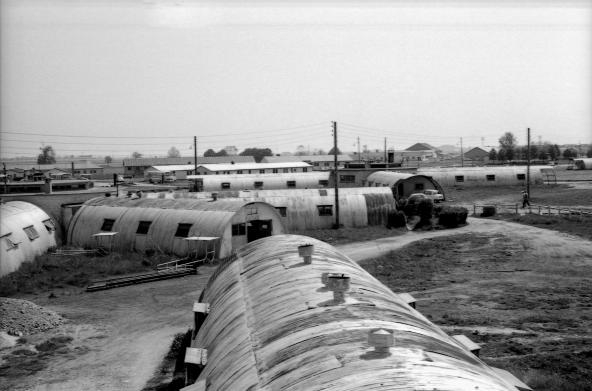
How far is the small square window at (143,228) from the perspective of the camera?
127 feet

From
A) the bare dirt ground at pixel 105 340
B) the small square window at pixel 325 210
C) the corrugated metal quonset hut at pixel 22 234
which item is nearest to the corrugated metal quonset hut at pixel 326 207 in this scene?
the small square window at pixel 325 210

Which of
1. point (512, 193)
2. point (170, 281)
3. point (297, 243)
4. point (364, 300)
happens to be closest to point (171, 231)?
point (170, 281)

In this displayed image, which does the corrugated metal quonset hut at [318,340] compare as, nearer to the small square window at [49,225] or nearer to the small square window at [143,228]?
the small square window at [143,228]

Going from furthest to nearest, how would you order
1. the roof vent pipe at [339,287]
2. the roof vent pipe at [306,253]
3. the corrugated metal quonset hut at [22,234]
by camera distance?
1. the corrugated metal quonset hut at [22,234]
2. the roof vent pipe at [306,253]
3. the roof vent pipe at [339,287]

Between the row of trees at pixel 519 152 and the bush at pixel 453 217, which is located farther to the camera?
the row of trees at pixel 519 152

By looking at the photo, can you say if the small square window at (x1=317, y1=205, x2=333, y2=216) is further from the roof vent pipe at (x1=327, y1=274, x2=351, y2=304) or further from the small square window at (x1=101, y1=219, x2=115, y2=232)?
the roof vent pipe at (x1=327, y1=274, x2=351, y2=304)

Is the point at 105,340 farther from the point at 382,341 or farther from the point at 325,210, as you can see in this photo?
the point at 325,210

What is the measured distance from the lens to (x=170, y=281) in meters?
31.2

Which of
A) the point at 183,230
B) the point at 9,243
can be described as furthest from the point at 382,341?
the point at 9,243

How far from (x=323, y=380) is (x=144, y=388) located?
10.5 meters

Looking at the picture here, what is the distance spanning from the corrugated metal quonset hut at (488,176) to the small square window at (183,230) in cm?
4638

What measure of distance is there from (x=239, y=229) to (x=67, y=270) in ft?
34.7

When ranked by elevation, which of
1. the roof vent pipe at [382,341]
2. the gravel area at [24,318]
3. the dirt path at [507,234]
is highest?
the roof vent pipe at [382,341]

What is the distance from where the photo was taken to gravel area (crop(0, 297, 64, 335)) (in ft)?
73.3
